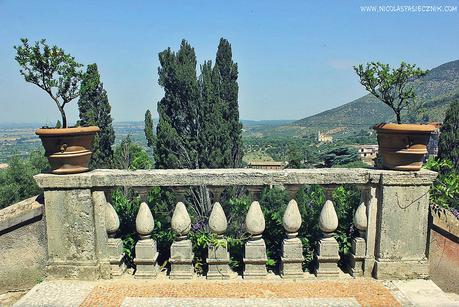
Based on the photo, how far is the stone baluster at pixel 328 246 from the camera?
3.89 m

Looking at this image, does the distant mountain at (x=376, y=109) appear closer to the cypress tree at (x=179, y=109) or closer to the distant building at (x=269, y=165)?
the distant building at (x=269, y=165)

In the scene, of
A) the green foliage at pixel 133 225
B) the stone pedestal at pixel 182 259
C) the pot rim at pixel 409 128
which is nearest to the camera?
the pot rim at pixel 409 128

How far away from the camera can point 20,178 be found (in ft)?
108

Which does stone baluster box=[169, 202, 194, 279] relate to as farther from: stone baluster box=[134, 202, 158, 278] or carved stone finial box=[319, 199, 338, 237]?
carved stone finial box=[319, 199, 338, 237]

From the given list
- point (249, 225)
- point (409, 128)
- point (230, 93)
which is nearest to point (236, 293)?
point (249, 225)

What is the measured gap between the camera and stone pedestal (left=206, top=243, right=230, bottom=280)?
12.8 ft

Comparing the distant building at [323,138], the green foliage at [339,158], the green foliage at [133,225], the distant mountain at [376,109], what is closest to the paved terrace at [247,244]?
the green foliage at [133,225]

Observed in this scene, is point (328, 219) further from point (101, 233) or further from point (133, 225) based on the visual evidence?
point (101, 233)

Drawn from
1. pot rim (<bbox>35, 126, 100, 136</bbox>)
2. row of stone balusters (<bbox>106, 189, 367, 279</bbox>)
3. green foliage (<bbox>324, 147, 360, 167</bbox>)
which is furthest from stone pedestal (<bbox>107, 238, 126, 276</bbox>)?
green foliage (<bbox>324, 147, 360, 167</bbox>)

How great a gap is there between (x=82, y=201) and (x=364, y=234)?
311cm

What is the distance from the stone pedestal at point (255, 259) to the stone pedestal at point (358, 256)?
976 millimetres

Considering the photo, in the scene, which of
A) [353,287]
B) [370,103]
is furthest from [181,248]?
[370,103]

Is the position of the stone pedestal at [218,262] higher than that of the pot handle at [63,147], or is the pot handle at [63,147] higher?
the pot handle at [63,147]

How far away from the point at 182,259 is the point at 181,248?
122 millimetres
